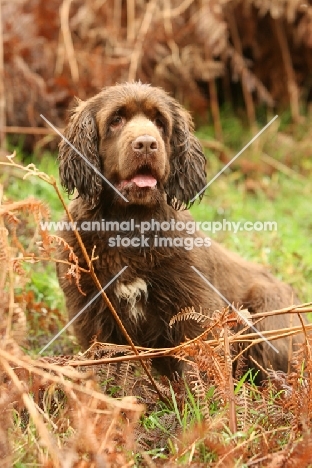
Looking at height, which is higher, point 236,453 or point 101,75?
point 101,75

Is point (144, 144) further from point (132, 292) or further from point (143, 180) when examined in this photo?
point (132, 292)

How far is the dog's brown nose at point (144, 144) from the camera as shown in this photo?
399 centimetres

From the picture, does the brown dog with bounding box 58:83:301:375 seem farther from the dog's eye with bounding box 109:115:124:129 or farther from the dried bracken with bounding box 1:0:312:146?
the dried bracken with bounding box 1:0:312:146

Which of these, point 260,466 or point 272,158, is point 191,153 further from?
point 272,158

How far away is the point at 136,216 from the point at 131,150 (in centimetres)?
46

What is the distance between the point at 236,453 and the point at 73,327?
173 centimetres

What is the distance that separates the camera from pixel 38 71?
796 centimetres

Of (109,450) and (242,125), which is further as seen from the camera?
(242,125)

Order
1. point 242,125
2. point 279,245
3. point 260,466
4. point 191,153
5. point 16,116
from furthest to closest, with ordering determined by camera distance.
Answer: point 242,125 → point 16,116 → point 279,245 → point 191,153 → point 260,466

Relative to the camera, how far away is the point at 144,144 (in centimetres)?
400

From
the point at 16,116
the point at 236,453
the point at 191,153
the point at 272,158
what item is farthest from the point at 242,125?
the point at 236,453

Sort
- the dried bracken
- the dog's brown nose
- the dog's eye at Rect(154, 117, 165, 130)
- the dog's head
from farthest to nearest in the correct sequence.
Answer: the dried bracken < the dog's eye at Rect(154, 117, 165, 130) < the dog's head < the dog's brown nose

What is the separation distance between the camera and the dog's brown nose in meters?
3.99

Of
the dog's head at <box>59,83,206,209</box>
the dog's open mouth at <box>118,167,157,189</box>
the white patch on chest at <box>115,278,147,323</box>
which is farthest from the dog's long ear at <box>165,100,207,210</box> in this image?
the white patch on chest at <box>115,278,147,323</box>
